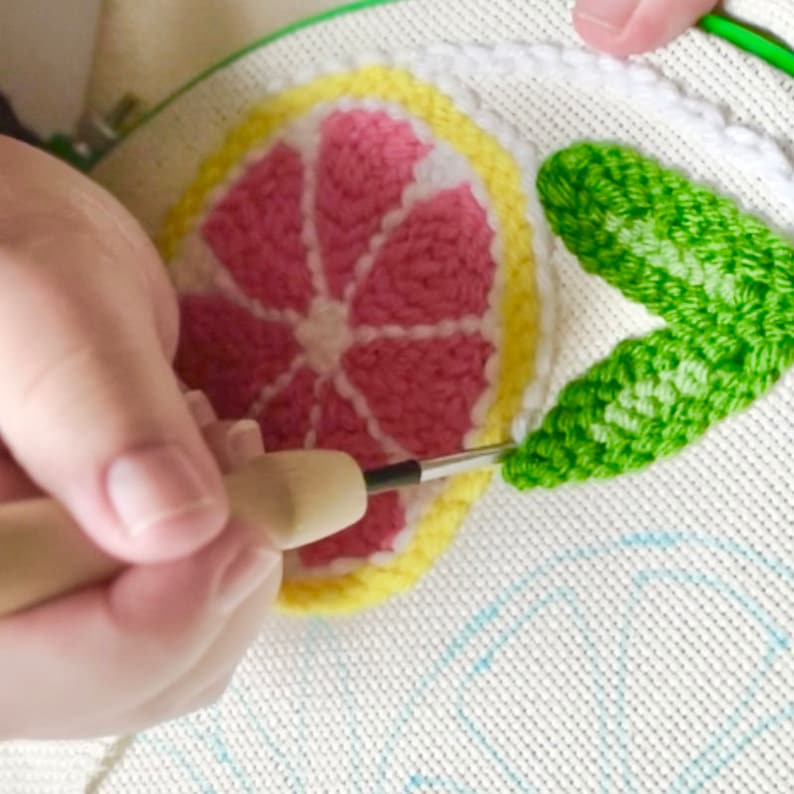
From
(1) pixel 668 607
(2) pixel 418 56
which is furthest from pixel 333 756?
(2) pixel 418 56

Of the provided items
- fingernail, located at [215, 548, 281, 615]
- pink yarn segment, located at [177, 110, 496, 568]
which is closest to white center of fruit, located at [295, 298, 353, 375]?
pink yarn segment, located at [177, 110, 496, 568]

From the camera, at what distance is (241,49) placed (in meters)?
0.42

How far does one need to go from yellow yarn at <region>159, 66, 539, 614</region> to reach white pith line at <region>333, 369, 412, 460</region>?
2 cm

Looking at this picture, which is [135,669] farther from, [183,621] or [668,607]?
[668,607]

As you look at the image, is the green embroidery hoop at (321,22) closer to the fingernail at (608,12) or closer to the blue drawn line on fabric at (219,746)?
the fingernail at (608,12)

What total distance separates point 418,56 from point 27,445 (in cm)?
18

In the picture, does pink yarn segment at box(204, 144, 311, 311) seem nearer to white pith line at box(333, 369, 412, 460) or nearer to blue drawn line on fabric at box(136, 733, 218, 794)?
white pith line at box(333, 369, 412, 460)

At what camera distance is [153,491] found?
251mm

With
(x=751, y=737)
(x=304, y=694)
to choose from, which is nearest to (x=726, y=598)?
(x=751, y=737)

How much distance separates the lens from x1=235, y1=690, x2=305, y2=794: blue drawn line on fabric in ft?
1.23

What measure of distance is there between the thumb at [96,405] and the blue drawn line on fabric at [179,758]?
0.16 metres

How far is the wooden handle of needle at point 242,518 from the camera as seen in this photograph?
250 mm

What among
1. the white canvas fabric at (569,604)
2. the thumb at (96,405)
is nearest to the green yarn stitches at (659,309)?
the white canvas fabric at (569,604)

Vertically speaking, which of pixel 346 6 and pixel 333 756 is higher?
pixel 346 6
